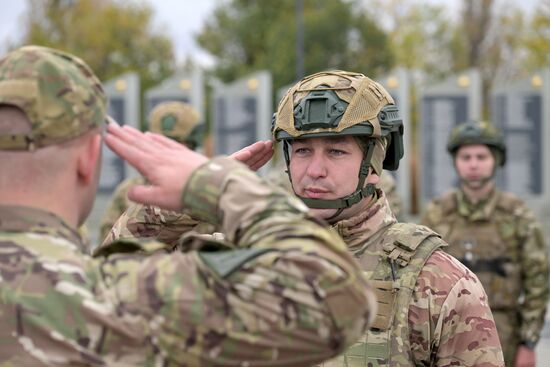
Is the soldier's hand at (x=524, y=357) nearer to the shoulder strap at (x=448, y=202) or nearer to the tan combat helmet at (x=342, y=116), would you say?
the shoulder strap at (x=448, y=202)

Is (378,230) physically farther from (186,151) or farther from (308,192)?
(186,151)

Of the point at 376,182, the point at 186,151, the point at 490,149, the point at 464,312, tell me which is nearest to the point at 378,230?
the point at 376,182

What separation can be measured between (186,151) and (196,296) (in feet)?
1.22

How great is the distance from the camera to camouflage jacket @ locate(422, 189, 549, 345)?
665 centimetres

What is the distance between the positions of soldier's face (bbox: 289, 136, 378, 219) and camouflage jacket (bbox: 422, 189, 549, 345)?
12.0ft

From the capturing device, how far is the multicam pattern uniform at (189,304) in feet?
6.13

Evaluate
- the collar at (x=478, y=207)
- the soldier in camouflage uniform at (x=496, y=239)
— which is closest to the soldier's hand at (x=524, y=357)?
the soldier in camouflage uniform at (x=496, y=239)

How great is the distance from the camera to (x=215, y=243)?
203cm

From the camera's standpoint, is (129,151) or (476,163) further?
(476,163)

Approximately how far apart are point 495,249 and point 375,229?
370 cm

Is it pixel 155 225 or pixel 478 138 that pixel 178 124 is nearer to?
pixel 478 138

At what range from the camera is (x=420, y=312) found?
307cm

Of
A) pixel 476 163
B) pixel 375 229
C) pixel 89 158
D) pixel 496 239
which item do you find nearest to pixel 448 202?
pixel 476 163

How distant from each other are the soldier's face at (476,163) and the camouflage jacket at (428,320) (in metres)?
3.94
